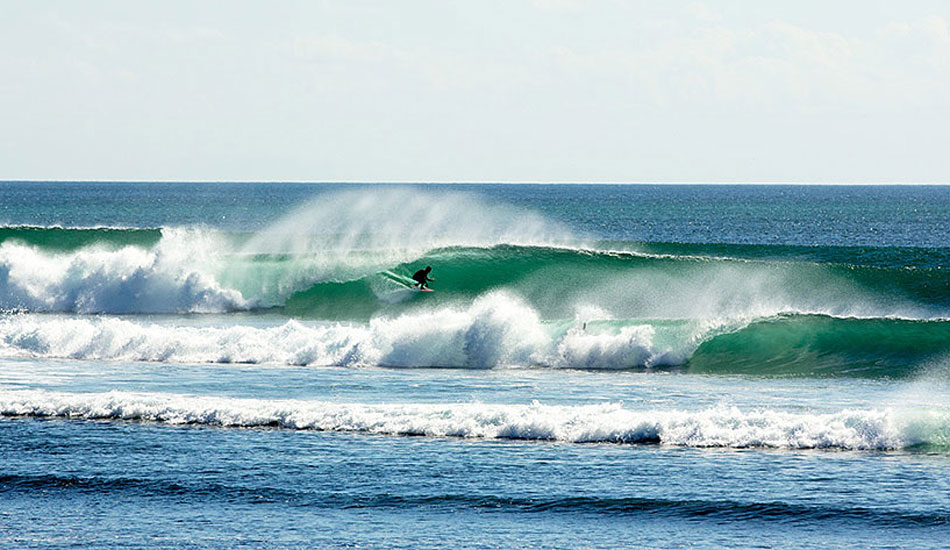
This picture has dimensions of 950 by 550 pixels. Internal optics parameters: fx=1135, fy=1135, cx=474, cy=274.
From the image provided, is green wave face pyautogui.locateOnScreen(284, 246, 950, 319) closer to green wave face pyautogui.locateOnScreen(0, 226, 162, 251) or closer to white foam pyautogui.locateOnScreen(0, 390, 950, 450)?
green wave face pyautogui.locateOnScreen(0, 226, 162, 251)

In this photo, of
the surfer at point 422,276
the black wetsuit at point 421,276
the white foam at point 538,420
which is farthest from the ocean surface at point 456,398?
the black wetsuit at point 421,276

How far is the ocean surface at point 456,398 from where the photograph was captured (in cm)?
1017

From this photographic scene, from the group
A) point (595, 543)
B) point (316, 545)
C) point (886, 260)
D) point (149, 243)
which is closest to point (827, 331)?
point (595, 543)

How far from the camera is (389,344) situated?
19.7 meters

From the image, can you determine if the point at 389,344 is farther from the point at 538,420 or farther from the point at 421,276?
the point at 538,420

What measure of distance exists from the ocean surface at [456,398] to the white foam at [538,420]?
4 cm

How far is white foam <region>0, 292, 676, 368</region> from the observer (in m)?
19.5

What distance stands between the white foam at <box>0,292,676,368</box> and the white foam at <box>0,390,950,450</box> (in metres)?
4.45

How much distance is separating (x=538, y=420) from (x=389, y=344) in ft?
22.0

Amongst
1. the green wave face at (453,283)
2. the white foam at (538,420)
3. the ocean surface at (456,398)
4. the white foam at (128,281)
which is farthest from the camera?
the white foam at (128,281)

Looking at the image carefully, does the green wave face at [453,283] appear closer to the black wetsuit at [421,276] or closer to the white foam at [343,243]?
the white foam at [343,243]

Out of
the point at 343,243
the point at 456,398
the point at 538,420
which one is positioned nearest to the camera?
the point at 538,420

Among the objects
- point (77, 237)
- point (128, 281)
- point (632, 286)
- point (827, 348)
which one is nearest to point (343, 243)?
point (128, 281)

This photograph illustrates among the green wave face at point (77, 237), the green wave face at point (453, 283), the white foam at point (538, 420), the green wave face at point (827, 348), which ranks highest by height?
the green wave face at point (77, 237)
